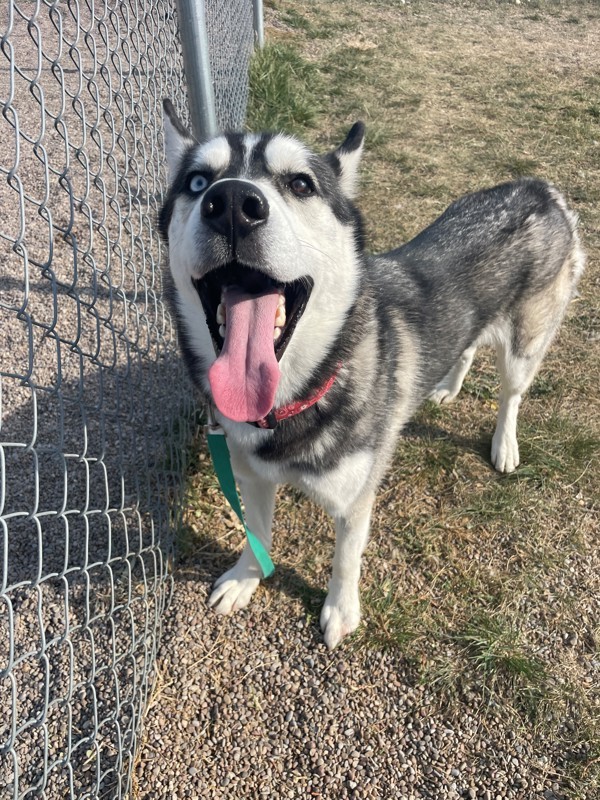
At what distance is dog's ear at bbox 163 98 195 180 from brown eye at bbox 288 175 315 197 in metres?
0.57

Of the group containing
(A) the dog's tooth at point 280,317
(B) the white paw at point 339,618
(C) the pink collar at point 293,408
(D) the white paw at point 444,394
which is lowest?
(B) the white paw at point 339,618

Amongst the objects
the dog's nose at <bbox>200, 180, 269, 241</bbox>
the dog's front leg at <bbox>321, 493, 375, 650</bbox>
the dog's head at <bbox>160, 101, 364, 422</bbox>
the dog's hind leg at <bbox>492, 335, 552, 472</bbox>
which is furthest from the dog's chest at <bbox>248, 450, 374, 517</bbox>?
the dog's hind leg at <bbox>492, 335, 552, 472</bbox>

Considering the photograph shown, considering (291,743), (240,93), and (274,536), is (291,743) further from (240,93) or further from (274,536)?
(240,93)

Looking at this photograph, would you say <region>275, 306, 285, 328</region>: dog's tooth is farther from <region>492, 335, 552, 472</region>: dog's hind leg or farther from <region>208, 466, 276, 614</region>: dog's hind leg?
<region>492, 335, 552, 472</region>: dog's hind leg

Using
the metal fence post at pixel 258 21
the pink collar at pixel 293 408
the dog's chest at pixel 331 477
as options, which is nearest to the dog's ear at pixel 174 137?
the pink collar at pixel 293 408

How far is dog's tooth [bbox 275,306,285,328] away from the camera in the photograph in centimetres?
181

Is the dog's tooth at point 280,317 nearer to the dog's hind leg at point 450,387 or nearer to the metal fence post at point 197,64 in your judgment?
the metal fence post at point 197,64

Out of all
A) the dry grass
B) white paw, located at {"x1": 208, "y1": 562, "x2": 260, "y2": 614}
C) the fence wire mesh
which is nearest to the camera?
the dry grass

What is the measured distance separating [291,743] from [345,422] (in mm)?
1221

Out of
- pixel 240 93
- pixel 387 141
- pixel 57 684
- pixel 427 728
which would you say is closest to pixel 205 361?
pixel 57 684

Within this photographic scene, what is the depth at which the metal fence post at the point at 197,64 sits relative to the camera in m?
2.38

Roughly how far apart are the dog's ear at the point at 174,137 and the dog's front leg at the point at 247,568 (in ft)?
4.58

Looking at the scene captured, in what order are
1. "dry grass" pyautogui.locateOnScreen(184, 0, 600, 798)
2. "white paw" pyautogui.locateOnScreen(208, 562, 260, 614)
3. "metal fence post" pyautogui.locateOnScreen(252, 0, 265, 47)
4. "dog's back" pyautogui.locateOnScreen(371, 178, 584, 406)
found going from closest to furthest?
"dry grass" pyautogui.locateOnScreen(184, 0, 600, 798), "white paw" pyautogui.locateOnScreen(208, 562, 260, 614), "dog's back" pyautogui.locateOnScreen(371, 178, 584, 406), "metal fence post" pyautogui.locateOnScreen(252, 0, 265, 47)

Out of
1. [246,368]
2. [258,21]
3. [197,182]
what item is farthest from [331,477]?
[258,21]
